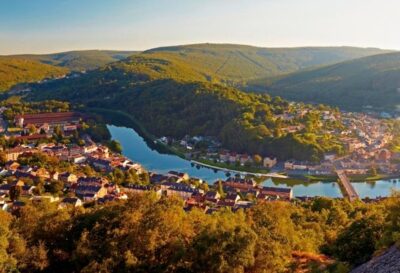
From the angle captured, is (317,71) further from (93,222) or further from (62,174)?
(93,222)

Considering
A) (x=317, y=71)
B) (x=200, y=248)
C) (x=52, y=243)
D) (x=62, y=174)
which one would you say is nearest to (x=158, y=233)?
(x=200, y=248)

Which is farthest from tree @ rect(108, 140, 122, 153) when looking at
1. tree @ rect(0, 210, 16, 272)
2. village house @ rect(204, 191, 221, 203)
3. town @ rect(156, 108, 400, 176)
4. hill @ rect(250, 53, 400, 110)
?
hill @ rect(250, 53, 400, 110)

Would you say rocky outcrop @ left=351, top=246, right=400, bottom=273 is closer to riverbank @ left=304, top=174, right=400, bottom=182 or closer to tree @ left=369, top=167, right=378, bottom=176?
riverbank @ left=304, top=174, right=400, bottom=182

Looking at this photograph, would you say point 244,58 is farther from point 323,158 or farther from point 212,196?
point 212,196

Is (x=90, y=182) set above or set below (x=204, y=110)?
below

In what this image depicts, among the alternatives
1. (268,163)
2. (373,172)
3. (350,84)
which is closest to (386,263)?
(373,172)

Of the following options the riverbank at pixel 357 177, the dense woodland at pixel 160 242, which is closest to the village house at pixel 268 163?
the riverbank at pixel 357 177
